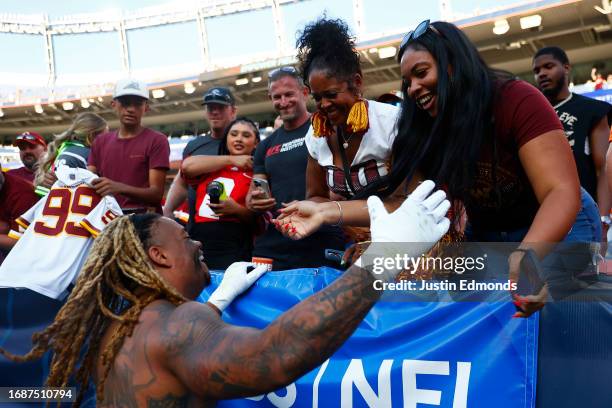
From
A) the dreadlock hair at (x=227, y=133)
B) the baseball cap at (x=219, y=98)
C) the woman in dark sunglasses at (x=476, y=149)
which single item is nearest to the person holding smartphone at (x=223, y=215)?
the dreadlock hair at (x=227, y=133)

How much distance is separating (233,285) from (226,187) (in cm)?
126

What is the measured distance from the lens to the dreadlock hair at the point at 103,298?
5.88 ft

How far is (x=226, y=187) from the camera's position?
146 inches

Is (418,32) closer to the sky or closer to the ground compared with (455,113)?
closer to the sky

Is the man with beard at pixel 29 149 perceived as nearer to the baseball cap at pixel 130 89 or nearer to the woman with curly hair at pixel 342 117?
the baseball cap at pixel 130 89

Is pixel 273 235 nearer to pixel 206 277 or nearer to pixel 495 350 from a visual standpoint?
pixel 206 277

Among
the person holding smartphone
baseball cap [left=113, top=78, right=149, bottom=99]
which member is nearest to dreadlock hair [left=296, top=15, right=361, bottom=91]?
the person holding smartphone

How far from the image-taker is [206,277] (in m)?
1.99

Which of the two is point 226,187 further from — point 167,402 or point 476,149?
point 167,402

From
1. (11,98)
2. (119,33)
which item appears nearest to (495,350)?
(11,98)

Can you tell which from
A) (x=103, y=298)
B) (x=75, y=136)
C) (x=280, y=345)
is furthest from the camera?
(x=75, y=136)

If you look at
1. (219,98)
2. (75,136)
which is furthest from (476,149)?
(75,136)

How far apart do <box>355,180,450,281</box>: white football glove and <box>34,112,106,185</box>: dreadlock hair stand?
356 cm

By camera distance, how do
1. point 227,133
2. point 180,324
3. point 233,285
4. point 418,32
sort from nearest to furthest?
1. point 180,324
2. point 418,32
3. point 233,285
4. point 227,133
